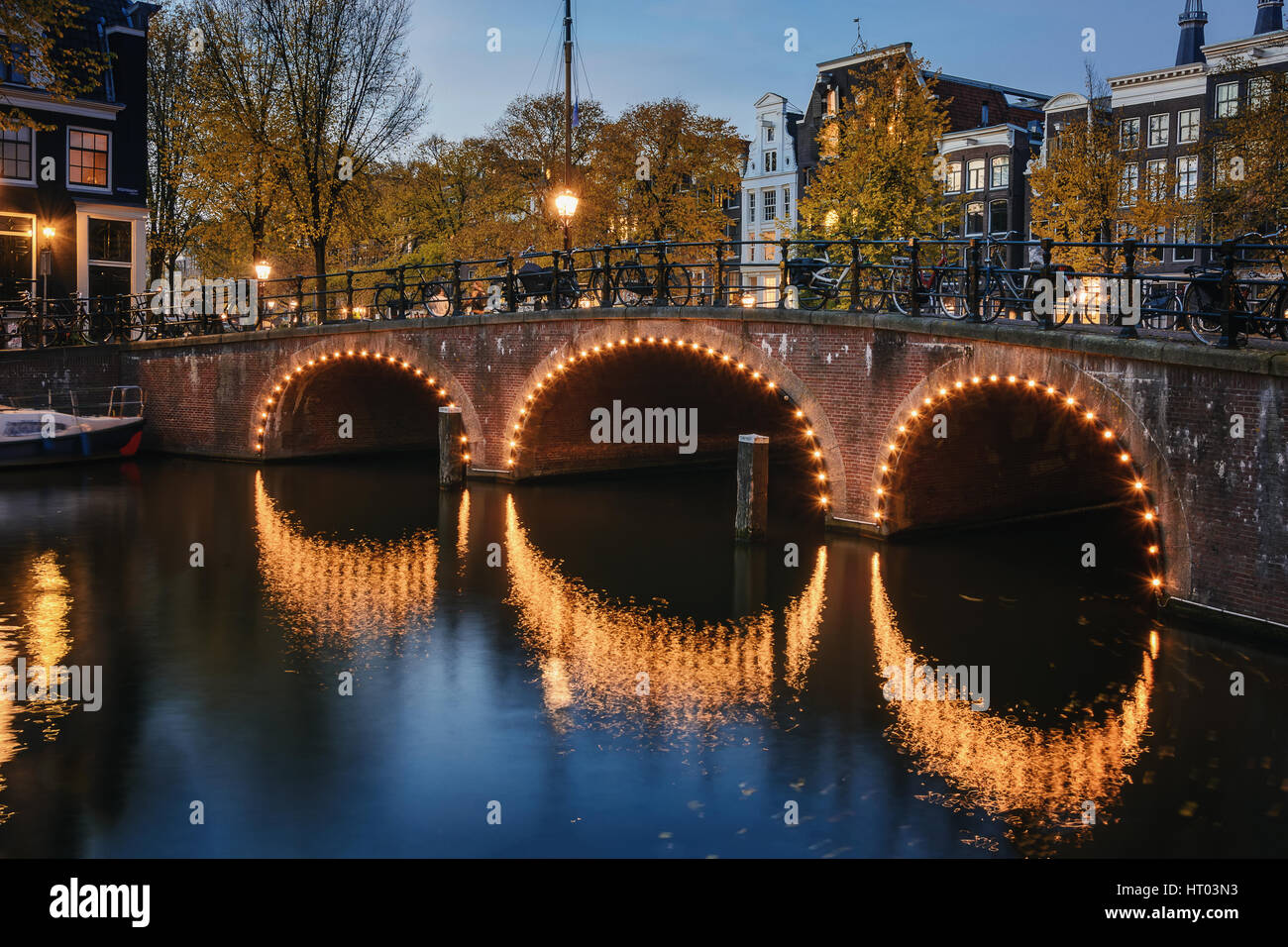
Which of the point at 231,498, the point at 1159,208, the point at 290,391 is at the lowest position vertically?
the point at 231,498

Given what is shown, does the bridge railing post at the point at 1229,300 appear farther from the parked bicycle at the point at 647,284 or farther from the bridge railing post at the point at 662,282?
the bridge railing post at the point at 662,282

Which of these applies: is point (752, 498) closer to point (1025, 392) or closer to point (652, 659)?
point (1025, 392)

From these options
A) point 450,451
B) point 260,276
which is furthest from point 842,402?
point 260,276

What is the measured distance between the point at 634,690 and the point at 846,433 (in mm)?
7421

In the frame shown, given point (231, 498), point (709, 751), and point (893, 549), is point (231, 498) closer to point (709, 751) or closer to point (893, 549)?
point (893, 549)

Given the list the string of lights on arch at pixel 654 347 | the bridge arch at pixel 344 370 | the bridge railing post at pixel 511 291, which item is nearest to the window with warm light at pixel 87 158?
the bridge arch at pixel 344 370

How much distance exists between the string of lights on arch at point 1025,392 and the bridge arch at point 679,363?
71 cm

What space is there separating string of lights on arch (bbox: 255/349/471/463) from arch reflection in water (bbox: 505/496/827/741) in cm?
959

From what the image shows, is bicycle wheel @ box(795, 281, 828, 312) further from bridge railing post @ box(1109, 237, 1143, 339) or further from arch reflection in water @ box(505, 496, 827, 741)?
bridge railing post @ box(1109, 237, 1143, 339)

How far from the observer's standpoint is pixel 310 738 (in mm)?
9094

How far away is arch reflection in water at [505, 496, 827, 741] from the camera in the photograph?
385 inches

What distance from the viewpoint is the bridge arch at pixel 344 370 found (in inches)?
920
